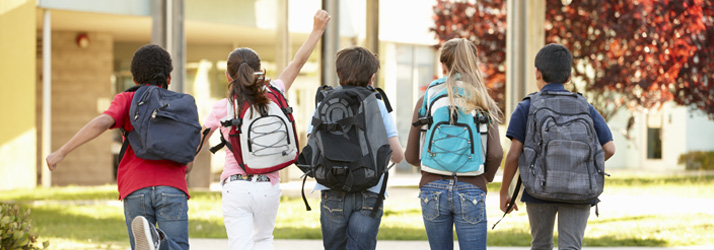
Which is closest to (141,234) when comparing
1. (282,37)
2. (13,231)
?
(13,231)

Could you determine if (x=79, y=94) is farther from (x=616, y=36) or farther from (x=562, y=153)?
(x=562, y=153)

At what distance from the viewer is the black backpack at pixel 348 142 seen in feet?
15.5

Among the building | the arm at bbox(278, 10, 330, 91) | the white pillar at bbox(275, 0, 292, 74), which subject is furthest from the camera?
the white pillar at bbox(275, 0, 292, 74)

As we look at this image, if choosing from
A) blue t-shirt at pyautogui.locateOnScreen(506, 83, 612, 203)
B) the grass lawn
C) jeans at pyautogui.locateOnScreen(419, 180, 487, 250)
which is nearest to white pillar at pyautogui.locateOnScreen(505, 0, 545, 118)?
the grass lawn

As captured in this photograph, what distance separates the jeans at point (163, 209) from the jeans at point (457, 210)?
1.19 m

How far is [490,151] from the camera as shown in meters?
4.83

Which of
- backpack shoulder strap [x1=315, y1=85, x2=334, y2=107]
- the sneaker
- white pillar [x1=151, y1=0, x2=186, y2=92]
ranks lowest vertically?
the sneaker

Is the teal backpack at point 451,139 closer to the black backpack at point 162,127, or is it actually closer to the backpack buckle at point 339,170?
the backpack buckle at point 339,170

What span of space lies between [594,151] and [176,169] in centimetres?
208

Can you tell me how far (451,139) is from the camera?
4.78 meters

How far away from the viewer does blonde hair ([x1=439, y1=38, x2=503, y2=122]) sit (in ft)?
15.6

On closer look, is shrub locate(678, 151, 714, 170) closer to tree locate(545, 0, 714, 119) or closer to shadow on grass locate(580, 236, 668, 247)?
tree locate(545, 0, 714, 119)

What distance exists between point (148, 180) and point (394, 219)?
6699 mm

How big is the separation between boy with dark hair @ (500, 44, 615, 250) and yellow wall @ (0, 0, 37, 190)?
12.5m
